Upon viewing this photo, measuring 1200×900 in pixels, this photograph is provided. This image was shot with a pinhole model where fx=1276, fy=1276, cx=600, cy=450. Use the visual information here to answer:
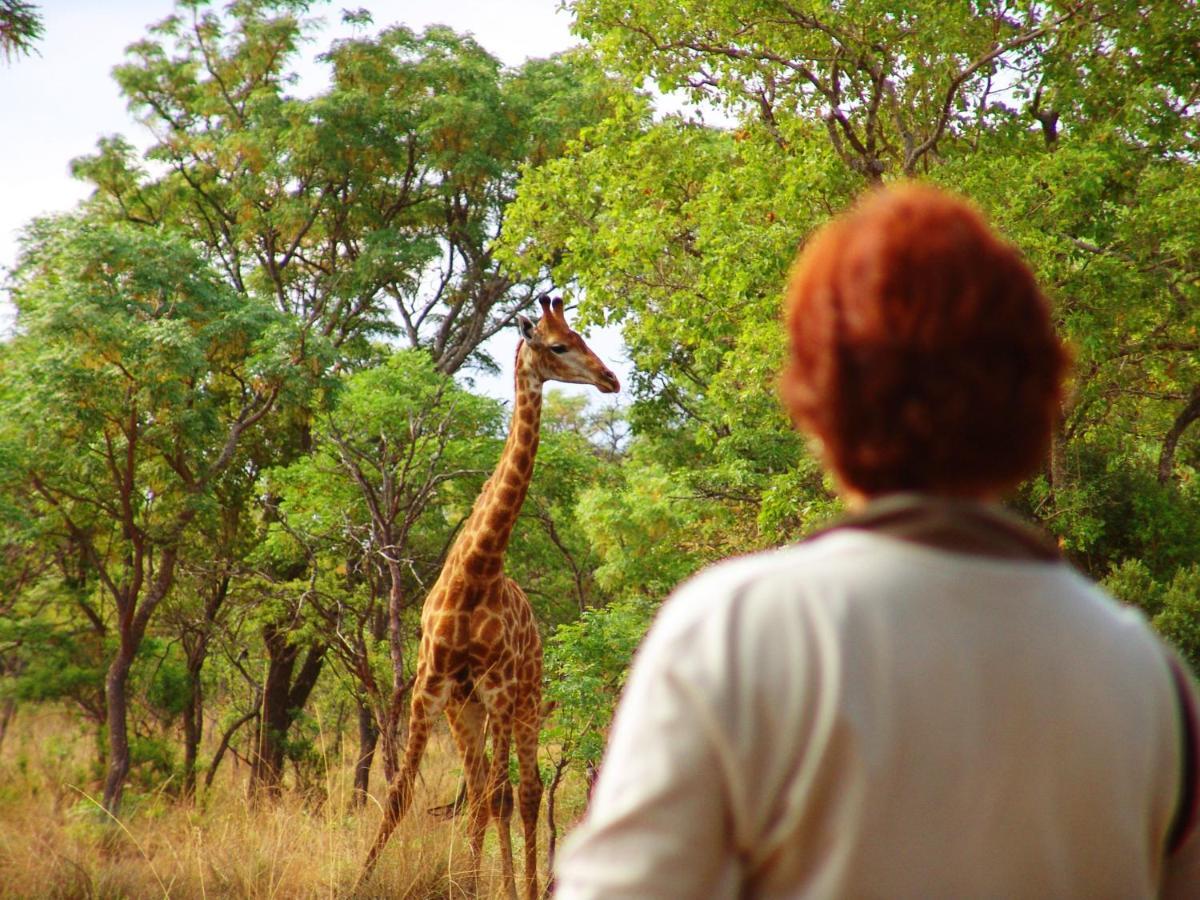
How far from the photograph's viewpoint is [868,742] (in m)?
1.10

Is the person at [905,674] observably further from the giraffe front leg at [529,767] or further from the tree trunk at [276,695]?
the tree trunk at [276,695]

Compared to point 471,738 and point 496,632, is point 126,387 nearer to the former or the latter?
point 471,738

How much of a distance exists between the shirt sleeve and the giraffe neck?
211 inches

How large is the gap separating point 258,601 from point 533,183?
17.9 feet

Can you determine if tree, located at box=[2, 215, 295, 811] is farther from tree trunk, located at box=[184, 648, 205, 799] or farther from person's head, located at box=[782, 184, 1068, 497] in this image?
person's head, located at box=[782, 184, 1068, 497]

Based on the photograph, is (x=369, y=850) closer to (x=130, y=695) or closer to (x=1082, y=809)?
(x=1082, y=809)

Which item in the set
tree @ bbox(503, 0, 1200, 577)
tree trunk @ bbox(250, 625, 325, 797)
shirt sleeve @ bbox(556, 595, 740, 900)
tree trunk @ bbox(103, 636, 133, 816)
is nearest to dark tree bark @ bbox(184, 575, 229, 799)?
tree trunk @ bbox(250, 625, 325, 797)

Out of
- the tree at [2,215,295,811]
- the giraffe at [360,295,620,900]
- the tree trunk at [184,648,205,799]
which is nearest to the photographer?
the giraffe at [360,295,620,900]

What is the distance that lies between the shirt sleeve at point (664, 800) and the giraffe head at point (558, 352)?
5.40m

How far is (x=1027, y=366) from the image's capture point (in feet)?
3.91

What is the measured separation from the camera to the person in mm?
1097

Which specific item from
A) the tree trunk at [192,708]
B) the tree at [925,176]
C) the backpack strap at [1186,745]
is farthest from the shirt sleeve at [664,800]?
the tree trunk at [192,708]

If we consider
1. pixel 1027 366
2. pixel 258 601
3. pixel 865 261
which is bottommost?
pixel 258 601

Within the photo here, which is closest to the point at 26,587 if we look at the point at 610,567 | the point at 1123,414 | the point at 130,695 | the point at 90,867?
the point at 130,695
